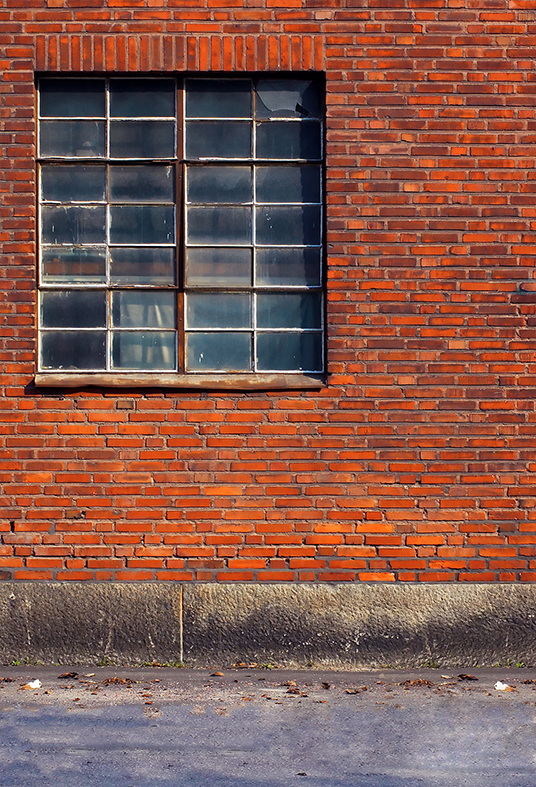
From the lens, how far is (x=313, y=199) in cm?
521

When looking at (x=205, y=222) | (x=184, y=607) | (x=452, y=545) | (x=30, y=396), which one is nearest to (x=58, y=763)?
(x=184, y=607)

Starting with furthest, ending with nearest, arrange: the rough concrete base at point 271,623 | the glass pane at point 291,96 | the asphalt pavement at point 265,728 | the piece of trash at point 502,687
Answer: the glass pane at point 291,96, the rough concrete base at point 271,623, the piece of trash at point 502,687, the asphalt pavement at point 265,728

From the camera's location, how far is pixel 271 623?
4.98 m

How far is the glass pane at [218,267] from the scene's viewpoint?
206 inches

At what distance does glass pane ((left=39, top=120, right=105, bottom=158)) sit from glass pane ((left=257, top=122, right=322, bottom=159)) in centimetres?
106

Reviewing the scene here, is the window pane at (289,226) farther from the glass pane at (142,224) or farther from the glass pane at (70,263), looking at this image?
the glass pane at (70,263)

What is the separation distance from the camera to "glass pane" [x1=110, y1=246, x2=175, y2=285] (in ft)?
17.2

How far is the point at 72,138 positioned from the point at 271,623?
339 cm

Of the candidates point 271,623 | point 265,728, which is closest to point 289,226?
point 271,623

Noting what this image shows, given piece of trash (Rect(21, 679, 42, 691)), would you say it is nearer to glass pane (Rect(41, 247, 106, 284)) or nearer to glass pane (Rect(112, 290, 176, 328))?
glass pane (Rect(112, 290, 176, 328))

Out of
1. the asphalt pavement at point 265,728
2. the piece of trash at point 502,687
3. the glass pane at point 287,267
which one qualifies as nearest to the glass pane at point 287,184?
the glass pane at point 287,267

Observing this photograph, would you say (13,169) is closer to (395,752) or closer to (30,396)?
(30,396)

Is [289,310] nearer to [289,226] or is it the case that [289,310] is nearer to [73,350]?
[289,226]

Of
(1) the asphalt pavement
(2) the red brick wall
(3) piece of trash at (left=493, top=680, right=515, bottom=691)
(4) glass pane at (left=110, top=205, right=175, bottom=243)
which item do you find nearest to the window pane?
(2) the red brick wall
